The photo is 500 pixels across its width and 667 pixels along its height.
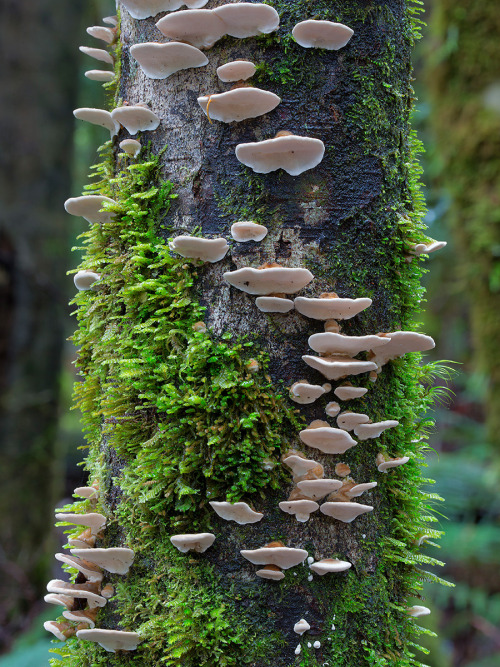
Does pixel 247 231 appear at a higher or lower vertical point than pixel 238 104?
lower

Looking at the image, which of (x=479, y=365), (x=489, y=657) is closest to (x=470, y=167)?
(x=479, y=365)

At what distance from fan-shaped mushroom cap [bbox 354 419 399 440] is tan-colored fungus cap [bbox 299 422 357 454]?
0.25ft

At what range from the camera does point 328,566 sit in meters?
1.67

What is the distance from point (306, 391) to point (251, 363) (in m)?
0.20

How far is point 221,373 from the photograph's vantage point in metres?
1.78

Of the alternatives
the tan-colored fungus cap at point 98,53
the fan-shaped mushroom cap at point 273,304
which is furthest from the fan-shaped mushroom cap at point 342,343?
the tan-colored fungus cap at point 98,53

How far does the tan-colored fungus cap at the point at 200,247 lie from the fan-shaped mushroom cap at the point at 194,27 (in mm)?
691

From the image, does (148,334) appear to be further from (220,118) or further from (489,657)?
(489,657)

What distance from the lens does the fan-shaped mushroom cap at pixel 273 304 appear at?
5.73 ft

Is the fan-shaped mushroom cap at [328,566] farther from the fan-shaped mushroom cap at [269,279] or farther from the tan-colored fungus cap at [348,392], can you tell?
the fan-shaped mushroom cap at [269,279]

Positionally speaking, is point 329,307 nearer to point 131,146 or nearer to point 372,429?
point 372,429

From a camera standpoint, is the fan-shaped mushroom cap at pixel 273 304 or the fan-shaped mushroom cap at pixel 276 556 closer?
the fan-shaped mushroom cap at pixel 276 556

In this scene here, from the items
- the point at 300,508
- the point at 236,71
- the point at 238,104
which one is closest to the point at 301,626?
the point at 300,508

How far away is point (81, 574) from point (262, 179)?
1501 mm
